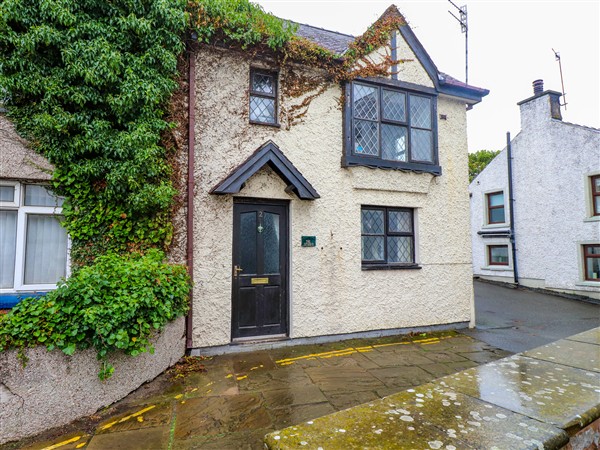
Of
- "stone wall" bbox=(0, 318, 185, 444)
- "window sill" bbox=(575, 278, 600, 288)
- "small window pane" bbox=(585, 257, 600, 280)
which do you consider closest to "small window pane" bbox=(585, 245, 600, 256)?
"small window pane" bbox=(585, 257, 600, 280)

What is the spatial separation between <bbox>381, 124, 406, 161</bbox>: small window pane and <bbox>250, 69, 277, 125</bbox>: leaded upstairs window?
99.3 inches

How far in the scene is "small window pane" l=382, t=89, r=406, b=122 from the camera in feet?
23.8

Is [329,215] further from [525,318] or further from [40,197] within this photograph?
[525,318]

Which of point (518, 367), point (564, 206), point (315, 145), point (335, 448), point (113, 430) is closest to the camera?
point (335, 448)

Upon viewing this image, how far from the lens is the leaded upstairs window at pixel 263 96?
626 centimetres

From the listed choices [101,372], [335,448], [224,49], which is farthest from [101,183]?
[335,448]

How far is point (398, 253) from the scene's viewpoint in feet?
23.9

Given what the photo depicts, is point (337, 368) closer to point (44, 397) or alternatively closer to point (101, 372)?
point (101, 372)

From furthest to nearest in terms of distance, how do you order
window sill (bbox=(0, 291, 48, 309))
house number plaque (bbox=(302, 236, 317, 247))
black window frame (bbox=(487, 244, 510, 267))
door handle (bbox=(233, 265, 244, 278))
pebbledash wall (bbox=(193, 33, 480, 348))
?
black window frame (bbox=(487, 244, 510, 267)) < house number plaque (bbox=(302, 236, 317, 247)) < door handle (bbox=(233, 265, 244, 278)) < pebbledash wall (bbox=(193, 33, 480, 348)) < window sill (bbox=(0, 291, 48, 309))

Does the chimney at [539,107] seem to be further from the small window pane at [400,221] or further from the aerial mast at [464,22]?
the small window pane at [400,221]

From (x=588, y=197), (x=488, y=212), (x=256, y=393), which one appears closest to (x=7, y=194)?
(x=256, y=393)

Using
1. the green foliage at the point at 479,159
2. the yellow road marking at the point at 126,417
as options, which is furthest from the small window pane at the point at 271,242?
the green foliage at the point at 479,159

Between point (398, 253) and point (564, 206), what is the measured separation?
916 centimetres

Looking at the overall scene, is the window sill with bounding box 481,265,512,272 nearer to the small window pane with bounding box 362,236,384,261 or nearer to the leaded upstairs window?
the small window pane with bounding box 362,236,384,261
